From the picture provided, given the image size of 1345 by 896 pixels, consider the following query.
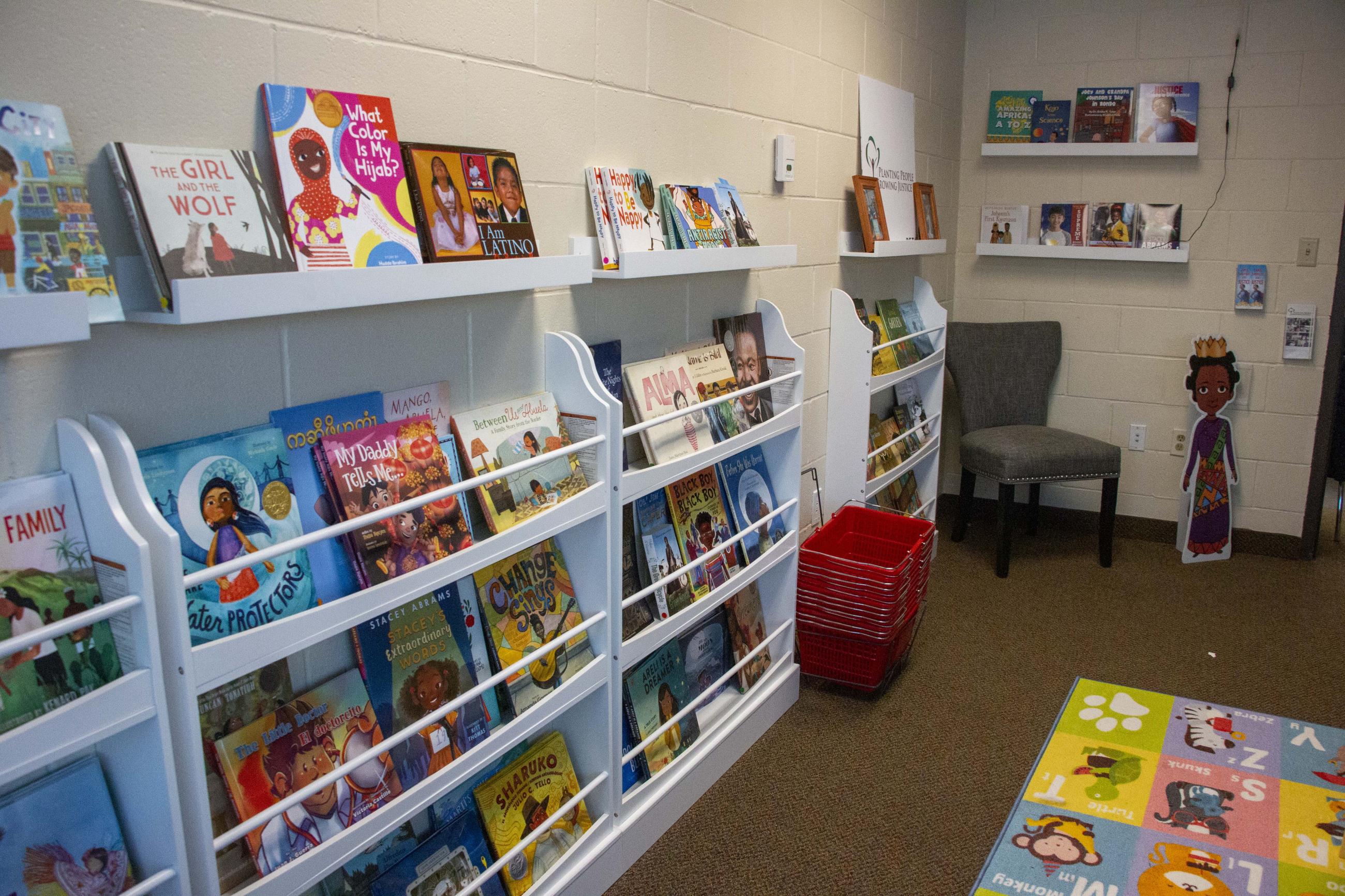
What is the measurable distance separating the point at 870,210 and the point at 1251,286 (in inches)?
68.0

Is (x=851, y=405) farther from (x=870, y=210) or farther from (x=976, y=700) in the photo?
(x=976, y=700)

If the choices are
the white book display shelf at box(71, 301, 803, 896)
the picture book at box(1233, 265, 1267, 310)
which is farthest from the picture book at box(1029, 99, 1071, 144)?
the white book display shelf at box(71, 301, 803, 896)

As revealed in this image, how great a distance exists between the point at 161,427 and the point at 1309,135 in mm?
3929

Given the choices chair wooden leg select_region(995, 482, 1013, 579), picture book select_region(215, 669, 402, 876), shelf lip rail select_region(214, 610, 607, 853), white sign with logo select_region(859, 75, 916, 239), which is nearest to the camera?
Answer: shelf lip rail select_region(214, 610, 607, 853)

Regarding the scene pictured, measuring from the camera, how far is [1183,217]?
384 centimetres

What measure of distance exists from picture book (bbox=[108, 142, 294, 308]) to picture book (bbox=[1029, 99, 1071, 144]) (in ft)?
11.2

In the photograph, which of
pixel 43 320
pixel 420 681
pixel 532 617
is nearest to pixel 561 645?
pixel 532 617

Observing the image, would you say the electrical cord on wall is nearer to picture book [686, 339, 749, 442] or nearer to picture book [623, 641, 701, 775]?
picture book [686, 339, 749, 442]

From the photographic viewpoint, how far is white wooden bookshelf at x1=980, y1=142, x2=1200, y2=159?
3.74m

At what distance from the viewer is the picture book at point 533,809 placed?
69.9 inches

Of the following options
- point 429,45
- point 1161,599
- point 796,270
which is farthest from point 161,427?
point 1161,599

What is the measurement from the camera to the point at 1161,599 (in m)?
3.46

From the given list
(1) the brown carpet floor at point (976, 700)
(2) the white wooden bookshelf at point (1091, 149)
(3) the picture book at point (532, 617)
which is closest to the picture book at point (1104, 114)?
(2) the white wooden bookshelf at point (1091, 149)

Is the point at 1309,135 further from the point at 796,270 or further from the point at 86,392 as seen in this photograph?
the point at 86,392
